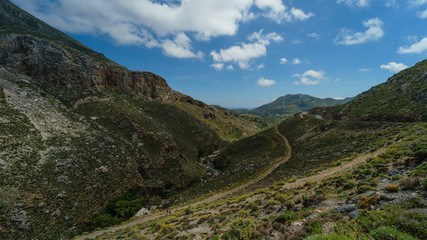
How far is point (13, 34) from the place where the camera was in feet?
167

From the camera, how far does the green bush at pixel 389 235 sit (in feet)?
15.9

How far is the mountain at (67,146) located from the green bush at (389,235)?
3567 cm

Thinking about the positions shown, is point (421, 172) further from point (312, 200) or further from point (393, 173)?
point (312, 200)

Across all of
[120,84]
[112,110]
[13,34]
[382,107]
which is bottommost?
[382,107]

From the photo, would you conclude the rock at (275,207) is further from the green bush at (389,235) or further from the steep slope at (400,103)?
the steep slope at (400,103)

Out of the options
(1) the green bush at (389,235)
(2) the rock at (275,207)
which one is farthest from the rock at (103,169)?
(1) the green bush at (389,235)

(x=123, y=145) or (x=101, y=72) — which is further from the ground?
(x=101, y=72)

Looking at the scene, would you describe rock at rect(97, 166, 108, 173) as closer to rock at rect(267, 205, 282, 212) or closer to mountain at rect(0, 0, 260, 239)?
mountain at rect(0, 0, 260, 239)

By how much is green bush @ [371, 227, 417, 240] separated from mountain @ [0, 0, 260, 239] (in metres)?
35.7

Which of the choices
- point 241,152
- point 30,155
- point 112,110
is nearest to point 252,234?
point 30,155

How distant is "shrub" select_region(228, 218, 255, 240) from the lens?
884 cm

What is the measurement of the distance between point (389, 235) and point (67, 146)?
46.3 metres

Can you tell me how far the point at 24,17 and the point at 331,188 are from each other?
507ft

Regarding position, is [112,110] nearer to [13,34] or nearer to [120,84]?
[120,84]
